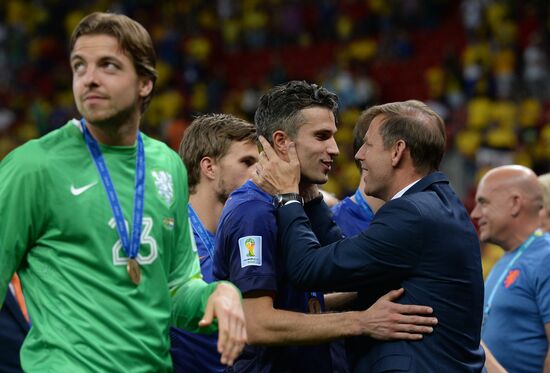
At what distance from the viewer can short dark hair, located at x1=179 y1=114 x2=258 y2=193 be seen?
5.34 m

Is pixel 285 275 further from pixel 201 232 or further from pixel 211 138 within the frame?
pixel 211 138

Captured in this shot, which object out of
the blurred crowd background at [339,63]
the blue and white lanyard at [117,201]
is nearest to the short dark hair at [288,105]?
the blue and white lanyard at [117,201]

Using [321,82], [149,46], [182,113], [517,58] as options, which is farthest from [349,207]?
[182,113]

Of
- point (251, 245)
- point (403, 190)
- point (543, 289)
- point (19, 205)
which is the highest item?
point (19, 205)

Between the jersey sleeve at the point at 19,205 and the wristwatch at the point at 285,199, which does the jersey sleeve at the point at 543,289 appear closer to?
the wristwatch at the point at 285,199

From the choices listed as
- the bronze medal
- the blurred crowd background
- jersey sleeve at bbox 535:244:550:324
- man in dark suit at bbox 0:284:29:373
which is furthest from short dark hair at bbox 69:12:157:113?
the blurred crowd background

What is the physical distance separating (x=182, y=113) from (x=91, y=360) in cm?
1850

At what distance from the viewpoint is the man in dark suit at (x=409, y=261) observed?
411cm

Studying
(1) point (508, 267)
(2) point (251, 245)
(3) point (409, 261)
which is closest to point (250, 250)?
(2) point (251, 245)

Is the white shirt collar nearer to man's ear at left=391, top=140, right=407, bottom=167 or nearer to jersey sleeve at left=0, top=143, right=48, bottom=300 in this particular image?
man's ear at left=391, top=140, right=407, bottom=167

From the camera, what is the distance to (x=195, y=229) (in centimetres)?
502

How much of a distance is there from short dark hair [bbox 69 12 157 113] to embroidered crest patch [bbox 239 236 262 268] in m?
0.99

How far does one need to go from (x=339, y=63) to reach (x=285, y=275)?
1590 cm

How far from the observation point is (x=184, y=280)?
11.9ft
